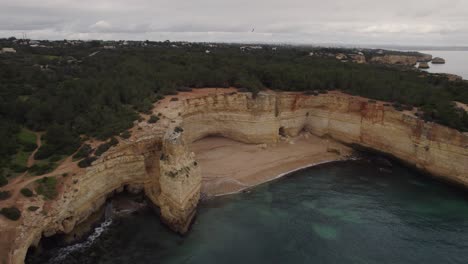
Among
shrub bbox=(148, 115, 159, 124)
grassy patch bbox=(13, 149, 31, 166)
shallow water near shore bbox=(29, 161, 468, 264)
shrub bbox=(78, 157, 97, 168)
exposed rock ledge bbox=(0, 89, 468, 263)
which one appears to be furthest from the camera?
shrub bbox=(148, 115, 159, 124)

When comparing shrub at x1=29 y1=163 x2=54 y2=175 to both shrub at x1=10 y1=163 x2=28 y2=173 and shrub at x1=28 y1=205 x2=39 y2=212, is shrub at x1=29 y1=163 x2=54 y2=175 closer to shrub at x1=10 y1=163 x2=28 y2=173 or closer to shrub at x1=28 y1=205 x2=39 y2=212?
shrub at x1=10 y1=163 x2=28 y2=173

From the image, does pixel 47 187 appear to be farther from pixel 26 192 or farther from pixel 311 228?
pixel 311 228

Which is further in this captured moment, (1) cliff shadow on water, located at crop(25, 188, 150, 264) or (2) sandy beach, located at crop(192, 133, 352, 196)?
(2) sandy beach, located at crop(192, 133, 352, 196)

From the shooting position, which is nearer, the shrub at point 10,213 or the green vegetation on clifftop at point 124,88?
the shrub at point 10,213

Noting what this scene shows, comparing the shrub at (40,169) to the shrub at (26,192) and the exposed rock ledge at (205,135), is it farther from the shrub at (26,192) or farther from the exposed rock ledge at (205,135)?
the exposed rock ledge at (205,135)

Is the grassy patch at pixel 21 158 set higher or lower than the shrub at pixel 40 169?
higher

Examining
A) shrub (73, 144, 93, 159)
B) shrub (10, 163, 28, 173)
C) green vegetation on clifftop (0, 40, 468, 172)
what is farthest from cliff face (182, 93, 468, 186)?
shrub (10, 163, 28, 173)

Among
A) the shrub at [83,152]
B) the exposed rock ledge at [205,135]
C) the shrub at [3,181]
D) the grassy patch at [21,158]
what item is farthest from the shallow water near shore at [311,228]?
the grassy patch at [21,158]

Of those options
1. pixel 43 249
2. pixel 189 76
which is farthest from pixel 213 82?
pixel 43 249
